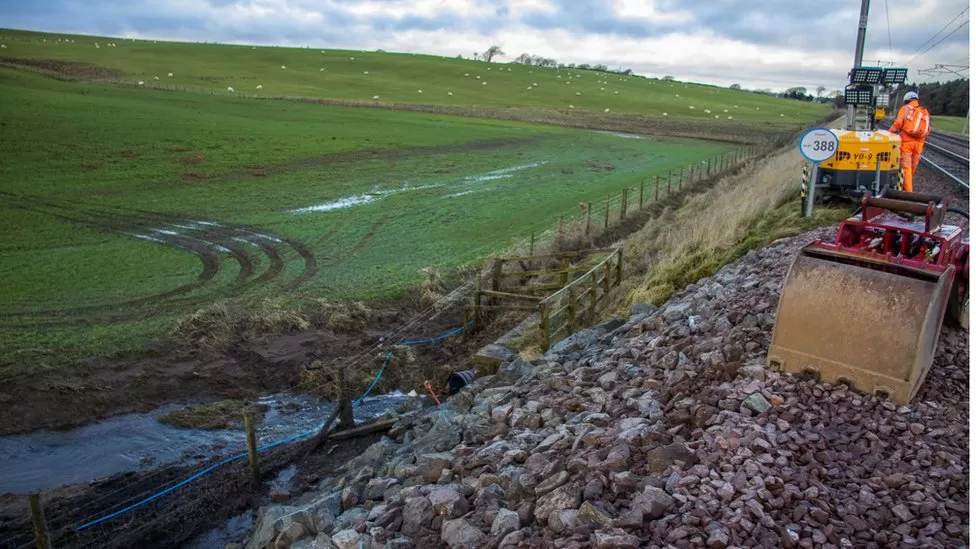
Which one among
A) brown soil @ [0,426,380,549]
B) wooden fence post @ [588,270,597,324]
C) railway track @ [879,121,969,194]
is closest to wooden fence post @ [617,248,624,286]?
wooden fence post @ [588,270,597,324]

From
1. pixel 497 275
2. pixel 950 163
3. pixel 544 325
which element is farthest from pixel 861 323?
pixel 950 163

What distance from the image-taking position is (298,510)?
733 centimetres

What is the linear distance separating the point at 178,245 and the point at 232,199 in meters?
6.86

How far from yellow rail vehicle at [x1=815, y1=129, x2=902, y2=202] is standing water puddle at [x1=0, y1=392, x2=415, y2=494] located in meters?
11.0

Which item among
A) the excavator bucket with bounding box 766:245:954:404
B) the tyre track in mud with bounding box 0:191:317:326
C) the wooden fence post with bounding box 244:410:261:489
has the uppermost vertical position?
the excavator bucket with bounding box 766:245:954:404

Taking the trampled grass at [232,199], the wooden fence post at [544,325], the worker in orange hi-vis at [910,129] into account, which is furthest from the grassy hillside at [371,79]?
the worker in orange hi-vis at [910,129]

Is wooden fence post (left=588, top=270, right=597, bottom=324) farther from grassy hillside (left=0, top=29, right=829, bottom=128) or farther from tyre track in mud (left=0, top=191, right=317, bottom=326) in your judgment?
grassy hillside (left=0, top=29, right=829, bottom=128)

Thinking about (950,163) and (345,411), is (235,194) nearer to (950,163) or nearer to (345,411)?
(345,411)

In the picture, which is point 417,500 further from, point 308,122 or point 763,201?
point 308,122

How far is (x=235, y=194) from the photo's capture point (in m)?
28.9

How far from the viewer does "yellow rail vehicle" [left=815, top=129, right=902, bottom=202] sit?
49.5 feet

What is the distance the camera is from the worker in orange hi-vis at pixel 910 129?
14.6 meters

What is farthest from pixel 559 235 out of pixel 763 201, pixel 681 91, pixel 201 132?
pixel 681 91

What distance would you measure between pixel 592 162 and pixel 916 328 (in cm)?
3908
